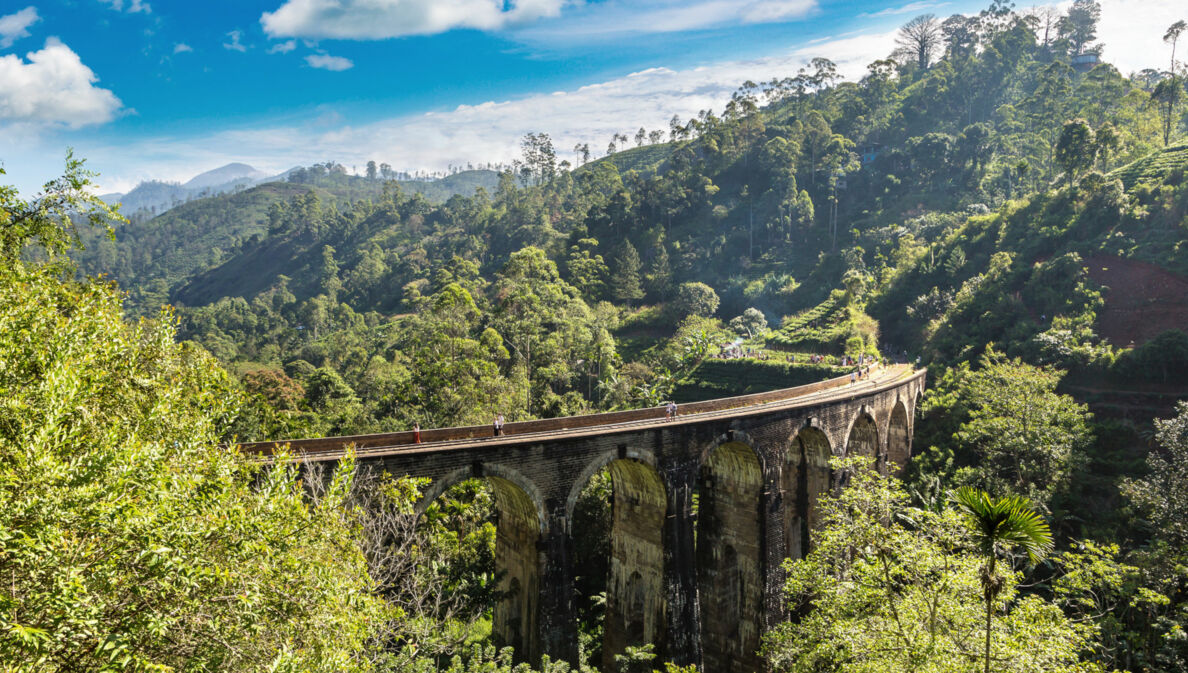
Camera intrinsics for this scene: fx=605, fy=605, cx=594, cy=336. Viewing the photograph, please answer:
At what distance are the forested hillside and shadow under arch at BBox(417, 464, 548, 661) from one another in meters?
1.30

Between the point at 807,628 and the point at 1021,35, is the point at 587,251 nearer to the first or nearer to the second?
the point at 807,628

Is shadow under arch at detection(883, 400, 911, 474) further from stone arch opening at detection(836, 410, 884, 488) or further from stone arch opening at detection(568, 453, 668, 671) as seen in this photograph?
stone arch opening at detection(568, 453, 668, 671)

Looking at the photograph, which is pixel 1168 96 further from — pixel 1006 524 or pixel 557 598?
pixel 557 598

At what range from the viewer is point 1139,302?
35688mm

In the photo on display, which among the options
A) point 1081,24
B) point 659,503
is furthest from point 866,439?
point 1081,24

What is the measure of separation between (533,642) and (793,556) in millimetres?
11686

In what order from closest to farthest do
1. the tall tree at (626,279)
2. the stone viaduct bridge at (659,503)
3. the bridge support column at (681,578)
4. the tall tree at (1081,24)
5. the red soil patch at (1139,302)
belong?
the stone viaduct bridge at (659,503), the bridge support column at (681,578), the red soil patch at (1139,302), the tall tree at (626,279), the tall tree at (1081,24)

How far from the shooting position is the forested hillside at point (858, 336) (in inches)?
447

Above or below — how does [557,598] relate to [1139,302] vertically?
below

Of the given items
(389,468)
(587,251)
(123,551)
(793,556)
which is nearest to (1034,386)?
(793,556)

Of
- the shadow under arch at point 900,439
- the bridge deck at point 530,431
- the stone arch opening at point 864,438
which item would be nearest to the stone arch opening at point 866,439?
the stone arch opening at point 864,438

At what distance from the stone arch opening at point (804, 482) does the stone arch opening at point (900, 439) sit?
1005cm

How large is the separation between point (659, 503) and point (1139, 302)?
118 ft

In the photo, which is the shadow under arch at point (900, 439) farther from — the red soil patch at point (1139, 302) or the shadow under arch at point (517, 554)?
the shadow under arch at point (517, 554)
